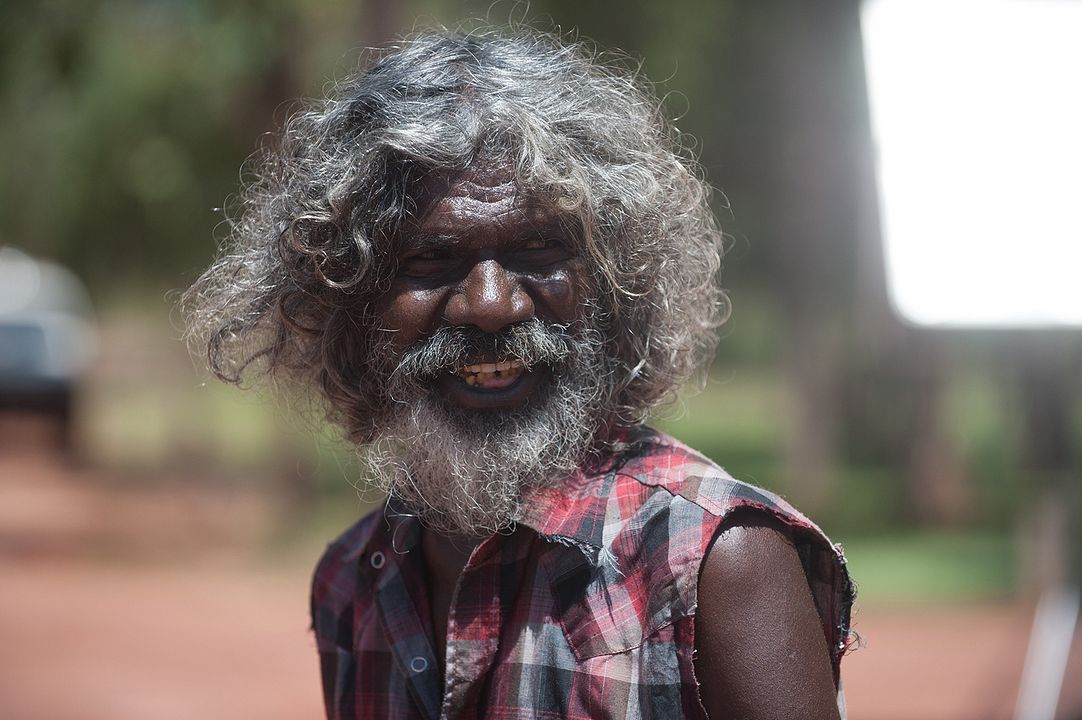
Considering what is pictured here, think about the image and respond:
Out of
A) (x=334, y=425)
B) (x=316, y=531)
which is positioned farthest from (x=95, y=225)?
(x=334, y=425)

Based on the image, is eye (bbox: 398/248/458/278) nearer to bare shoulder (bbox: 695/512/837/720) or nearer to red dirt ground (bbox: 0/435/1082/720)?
bare shoulder (bbox: 695/512/837/720)

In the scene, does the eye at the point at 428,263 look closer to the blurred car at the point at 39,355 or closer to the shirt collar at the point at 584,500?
the shirt collar at the point at 584,500

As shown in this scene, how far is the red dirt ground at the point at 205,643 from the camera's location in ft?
22.3

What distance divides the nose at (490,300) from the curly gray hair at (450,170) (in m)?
0.14

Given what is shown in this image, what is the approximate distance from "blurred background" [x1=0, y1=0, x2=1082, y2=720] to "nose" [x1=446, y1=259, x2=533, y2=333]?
1.94 m

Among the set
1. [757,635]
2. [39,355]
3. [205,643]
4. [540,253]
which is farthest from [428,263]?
[39,355]

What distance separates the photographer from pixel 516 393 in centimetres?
196

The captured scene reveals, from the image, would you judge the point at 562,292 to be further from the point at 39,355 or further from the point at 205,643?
the point at 39,355

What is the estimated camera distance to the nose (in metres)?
1.84

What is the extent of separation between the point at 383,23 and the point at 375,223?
8613 mm

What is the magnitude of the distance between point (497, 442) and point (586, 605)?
35 centimetres

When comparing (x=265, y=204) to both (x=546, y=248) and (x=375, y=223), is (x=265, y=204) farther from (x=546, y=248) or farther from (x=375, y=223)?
(x=546, y=248)

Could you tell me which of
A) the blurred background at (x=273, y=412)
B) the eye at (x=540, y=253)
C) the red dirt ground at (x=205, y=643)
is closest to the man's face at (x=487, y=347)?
the eye at (x=540, y=253)

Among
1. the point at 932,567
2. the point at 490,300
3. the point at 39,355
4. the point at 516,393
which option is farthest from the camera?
the point at 39,355
